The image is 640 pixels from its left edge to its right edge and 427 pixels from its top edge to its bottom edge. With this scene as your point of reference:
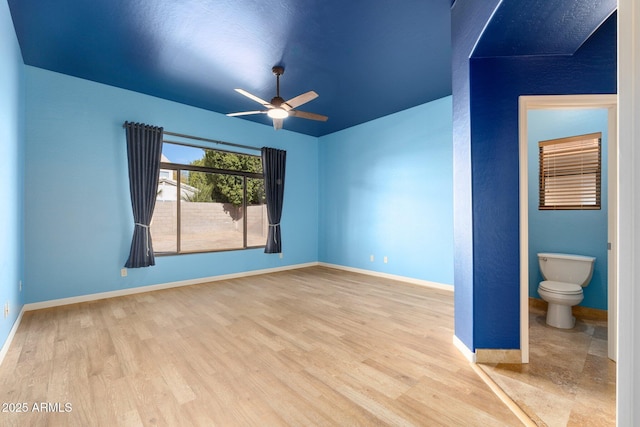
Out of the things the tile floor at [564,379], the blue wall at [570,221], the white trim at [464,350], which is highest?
the blue wall at [570,221]

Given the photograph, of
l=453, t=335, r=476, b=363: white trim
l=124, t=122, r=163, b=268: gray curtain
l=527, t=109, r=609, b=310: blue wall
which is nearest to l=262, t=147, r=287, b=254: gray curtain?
l=124, t=122, r=163, b=268: gray curtain

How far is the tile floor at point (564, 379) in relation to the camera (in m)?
1.50

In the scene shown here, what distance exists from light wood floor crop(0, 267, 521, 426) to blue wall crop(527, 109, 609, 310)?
1381mm

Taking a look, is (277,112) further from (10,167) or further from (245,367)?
(245,367)

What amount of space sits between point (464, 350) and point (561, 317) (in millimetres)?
1253

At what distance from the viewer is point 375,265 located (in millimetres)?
4980

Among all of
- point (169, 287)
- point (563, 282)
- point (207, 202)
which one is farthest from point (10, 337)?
point (563, 282)

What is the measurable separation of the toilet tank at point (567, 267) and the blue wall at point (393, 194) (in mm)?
1115

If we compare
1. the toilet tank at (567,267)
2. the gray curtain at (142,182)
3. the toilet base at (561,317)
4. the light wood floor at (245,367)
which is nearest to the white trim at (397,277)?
the light wood floor at (245,367)

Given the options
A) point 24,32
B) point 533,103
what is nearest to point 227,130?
point 24,32

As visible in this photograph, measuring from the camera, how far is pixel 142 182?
3787mm

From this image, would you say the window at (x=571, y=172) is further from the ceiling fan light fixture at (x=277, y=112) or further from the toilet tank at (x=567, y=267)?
the ceiling fan light fixture at (x=277, y=112)

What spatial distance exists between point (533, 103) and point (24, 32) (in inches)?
178

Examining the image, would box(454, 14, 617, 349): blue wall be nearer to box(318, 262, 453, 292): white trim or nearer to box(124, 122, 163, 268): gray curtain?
box(318, 262, 453, 292): white trim
